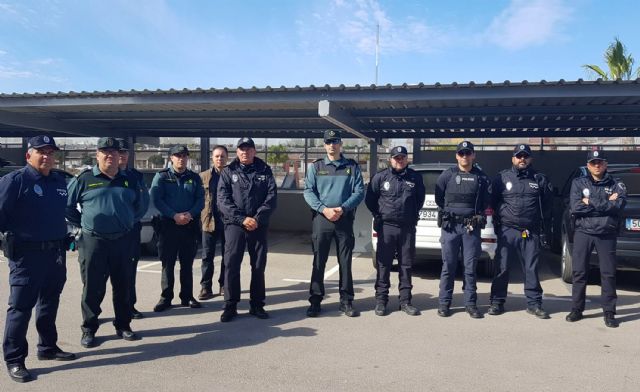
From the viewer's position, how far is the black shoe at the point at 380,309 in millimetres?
5262

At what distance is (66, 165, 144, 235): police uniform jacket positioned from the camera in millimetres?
4207

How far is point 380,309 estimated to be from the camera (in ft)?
17.4

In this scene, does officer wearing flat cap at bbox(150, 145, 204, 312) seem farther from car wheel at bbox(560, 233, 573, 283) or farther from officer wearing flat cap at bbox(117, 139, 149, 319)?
car wheel at bbox(560, 233, 573, 283)

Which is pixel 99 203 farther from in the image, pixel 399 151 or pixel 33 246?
pixel 399 151

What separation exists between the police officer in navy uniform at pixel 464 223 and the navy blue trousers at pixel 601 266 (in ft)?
3.29

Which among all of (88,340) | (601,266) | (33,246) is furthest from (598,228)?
(33,246)

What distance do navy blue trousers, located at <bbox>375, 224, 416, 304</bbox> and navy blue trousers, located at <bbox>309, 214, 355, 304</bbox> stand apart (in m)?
0.37

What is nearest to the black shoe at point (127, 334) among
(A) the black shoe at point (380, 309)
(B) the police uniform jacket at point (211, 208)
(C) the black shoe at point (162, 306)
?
(C) the black shoe at point (162, 306)

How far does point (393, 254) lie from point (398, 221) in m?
0.40

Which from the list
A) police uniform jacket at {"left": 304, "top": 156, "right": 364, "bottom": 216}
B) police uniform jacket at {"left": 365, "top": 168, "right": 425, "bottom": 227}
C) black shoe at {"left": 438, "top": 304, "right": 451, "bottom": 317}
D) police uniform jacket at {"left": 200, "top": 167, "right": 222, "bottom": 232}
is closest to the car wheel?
black shoe at {"left": 438, "top": 304, "right": 451, "bottom": 317}

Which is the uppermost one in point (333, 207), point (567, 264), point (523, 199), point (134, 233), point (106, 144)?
point (106, 144)

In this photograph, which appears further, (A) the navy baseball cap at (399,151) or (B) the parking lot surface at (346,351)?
(A) the navy baseball cap at (399,151)

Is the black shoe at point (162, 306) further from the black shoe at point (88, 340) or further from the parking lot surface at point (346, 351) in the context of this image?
the black shoe at point (88, 340)

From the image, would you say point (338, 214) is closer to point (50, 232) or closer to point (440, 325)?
point (440, 325)
